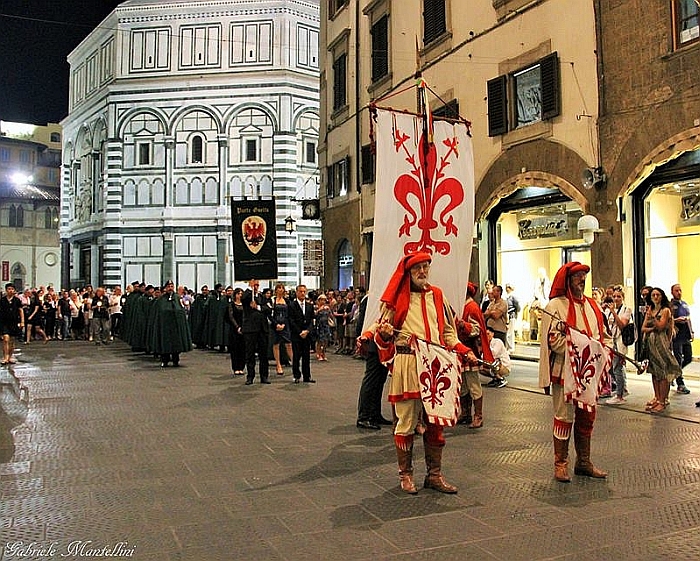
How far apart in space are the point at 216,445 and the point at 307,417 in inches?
74.3

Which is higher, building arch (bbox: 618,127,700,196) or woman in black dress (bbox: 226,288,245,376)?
building arch (bbox: 618,127,700,196)

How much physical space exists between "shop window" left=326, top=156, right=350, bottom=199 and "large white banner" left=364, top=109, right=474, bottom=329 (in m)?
16.1

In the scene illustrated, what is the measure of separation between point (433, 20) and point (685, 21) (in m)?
8.28

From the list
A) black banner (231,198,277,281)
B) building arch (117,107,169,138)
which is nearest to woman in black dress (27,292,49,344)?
black banner (231,198,277,281)

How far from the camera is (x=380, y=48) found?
72.2ft

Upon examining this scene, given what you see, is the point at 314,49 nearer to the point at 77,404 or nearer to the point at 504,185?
the point at 504,185

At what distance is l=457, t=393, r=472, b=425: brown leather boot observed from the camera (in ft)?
28.6

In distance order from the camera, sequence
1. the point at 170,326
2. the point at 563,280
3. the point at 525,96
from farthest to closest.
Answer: the point at 525,96 < the point at 170,326 < the point at 563,280

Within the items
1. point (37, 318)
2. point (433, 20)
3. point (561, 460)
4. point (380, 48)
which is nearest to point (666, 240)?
point (561, 460)

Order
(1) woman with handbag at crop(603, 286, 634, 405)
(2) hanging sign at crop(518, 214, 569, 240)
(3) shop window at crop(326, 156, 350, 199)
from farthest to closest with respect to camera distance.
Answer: (3) shop window at crop(326, 156, 350, 199)
(2) hanging sign at crop(518, 214, 569, 240)
(1) woman with handbag at crop(603, 286, 634, 405)

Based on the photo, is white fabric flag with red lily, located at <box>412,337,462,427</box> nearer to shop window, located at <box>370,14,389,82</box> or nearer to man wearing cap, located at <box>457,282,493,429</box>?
man wearing cap, located at <box>457,282,493,429</box>

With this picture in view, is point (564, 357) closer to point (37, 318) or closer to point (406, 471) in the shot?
point (406, 471)

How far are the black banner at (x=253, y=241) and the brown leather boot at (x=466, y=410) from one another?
6.13 metres

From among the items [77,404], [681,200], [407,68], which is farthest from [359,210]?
[77,404]
